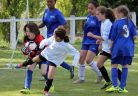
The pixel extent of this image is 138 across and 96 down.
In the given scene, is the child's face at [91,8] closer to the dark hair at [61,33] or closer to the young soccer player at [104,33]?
the young soccer player at [104,33]

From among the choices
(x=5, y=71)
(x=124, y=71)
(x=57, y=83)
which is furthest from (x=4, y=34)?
(x=124, y=71)

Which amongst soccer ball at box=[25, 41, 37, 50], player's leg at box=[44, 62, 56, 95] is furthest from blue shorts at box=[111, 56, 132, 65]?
soccer ball at box=[25, 41, 37, 50]

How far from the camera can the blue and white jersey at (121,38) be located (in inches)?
381

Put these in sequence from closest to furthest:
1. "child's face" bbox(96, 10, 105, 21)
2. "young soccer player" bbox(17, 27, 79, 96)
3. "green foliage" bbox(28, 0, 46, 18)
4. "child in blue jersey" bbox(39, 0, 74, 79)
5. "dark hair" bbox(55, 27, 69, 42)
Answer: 1. "dark hair" bbox(55, 27, 69, 42)
2. "young soccer player" bbox(17, 27, 79, 96)
3. "child's face" bbox(96, 10, 105, 21)
4. "child in blue jersey" bbox(39, 0, 74, 79)
5. "green foliage" bbox(28, 0, 46, 18)

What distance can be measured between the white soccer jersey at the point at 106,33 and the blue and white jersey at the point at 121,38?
0.62m

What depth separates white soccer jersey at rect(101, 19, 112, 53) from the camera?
408 inches

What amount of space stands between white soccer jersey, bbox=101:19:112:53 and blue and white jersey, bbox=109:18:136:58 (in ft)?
2.05

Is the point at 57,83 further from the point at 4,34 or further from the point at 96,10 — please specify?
the point at 4,34

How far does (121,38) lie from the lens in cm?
973

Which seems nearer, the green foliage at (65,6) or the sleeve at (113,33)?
the sleeve at (113,33)

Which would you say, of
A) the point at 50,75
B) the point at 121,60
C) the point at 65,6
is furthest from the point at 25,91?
the point at 65,6

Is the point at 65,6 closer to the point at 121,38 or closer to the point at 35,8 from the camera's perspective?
the point at 35,8

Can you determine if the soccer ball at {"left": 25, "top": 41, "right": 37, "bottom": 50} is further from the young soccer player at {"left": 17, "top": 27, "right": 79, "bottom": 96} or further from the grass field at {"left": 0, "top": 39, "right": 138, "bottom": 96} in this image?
the grass field at {"left": 0, "top": 39, "right": 138, "bottom": 96}

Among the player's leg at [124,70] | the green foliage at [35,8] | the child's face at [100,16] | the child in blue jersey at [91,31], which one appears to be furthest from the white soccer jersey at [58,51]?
the green foliage at [35,8]
